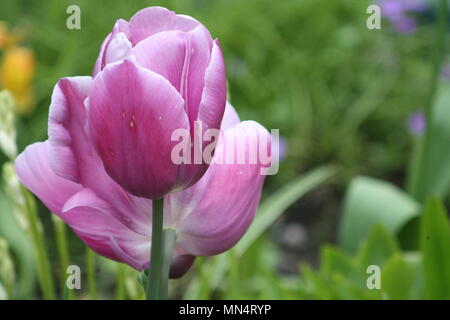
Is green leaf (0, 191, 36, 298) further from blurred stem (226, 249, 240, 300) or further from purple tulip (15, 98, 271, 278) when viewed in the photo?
purple tulip (15, 98, 271, 278)

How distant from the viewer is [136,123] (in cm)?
41

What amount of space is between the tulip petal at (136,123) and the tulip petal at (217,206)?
0.05 metres

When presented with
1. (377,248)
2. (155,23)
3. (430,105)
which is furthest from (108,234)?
(430,105)

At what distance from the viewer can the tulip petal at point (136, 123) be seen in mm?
406

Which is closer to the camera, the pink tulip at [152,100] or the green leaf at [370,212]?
the pink tulip at [152,100]

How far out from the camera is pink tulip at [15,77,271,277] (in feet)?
1.48

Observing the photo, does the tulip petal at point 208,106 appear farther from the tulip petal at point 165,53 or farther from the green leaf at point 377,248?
the green leaf at point 377,248

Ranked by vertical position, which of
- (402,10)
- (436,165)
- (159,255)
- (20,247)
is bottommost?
(159,255)

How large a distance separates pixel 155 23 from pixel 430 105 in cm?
83

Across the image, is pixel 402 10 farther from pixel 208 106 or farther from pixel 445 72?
pixel 208 106

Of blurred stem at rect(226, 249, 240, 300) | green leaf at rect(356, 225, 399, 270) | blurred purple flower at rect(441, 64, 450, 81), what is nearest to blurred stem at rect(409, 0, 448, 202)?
green leaf at rect(356, 225, 399, 270)

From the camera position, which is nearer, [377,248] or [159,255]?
[159,255]

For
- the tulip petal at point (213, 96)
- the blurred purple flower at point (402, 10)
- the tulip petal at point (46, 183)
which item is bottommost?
the tulip petal at point (46, 183)

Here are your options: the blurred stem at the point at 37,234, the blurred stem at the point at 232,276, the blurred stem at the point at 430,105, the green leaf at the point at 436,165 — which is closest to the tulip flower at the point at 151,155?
the blurred stem at the point at 37,234
